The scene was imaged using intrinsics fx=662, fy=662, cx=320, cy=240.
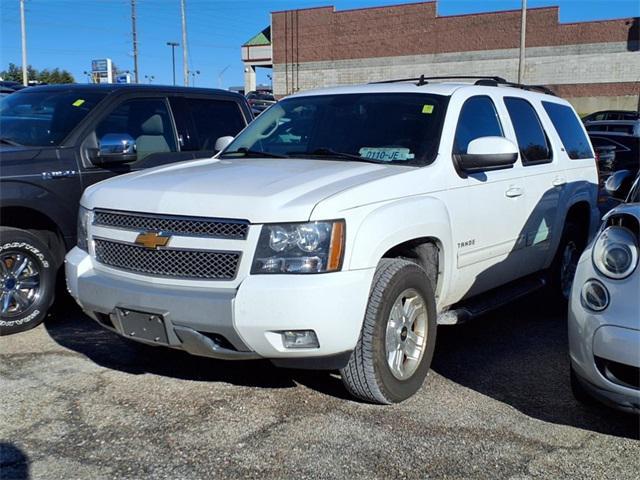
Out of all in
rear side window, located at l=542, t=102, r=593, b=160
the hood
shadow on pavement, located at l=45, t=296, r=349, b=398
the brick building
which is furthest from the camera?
the brick building

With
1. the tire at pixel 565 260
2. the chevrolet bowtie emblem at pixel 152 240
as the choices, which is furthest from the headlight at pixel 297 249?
the tire at pixel 565 260

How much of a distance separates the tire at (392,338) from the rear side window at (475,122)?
1.12 m

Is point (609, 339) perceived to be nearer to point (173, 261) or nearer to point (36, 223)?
point (173, 261)

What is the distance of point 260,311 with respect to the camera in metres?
3.22

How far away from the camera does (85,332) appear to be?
5.13 metres

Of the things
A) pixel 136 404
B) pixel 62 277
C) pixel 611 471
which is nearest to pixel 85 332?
pixel 62 277

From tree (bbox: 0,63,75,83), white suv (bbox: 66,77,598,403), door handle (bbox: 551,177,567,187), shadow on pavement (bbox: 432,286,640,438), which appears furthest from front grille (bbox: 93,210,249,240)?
tree (bbox: 0,63,75,83)

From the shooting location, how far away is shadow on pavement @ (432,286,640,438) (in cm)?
376

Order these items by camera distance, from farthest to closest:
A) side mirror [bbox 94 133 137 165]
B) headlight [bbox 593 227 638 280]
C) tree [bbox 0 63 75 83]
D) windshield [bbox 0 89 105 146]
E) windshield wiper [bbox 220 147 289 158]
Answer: tree [bbox 0 63 75 83], windshield [bbox 0 89 105 146], side mirror [bbox 94 133 137 165], windshield wiper [bbox 220 147 289 158], headlight [bbox 593 227 638 280]

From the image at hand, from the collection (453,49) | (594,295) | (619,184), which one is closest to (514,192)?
Answer: (619,184)

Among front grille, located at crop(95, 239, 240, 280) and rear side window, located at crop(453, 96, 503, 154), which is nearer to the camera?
front grille, located at crop(95, 239, 240, 280)

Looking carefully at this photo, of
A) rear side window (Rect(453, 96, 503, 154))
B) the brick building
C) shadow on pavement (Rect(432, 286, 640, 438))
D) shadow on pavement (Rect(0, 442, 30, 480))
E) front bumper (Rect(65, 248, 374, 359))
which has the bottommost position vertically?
shadow on pavement (Rect(432, 286, 640, 438))

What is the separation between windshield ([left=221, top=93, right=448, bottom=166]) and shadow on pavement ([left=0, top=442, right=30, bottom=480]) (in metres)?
2.44

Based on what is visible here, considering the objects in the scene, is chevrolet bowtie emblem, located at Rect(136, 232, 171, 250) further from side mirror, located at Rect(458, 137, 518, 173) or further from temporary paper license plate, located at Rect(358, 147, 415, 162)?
side mirror, located at Rect(458, 137, 518, 173)
